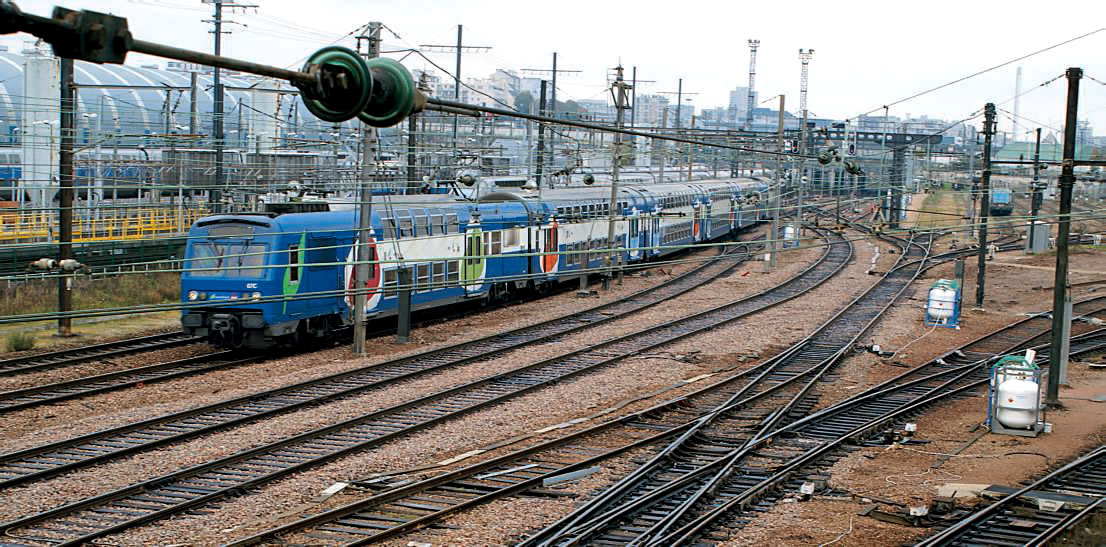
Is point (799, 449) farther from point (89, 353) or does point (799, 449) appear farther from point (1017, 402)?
point (89, 353)

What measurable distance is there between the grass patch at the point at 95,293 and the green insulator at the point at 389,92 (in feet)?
72.4

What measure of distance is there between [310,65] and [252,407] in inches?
466

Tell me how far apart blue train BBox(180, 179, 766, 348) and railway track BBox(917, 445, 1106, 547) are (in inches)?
214

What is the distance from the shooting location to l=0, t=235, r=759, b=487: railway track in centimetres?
Answer: 1343

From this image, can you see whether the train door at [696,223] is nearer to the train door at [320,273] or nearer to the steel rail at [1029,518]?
the train door at [320,273]

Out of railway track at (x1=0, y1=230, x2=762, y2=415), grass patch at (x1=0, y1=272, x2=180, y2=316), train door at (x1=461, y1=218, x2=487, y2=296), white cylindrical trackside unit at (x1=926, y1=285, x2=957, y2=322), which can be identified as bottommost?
railway track at (x1=0, y1=230, x2=762, y2=415)

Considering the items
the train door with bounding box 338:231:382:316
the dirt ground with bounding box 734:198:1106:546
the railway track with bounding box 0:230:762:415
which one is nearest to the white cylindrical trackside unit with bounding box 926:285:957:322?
the dirt ground with bounding box 734:198:1106:546

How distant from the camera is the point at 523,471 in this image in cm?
1380

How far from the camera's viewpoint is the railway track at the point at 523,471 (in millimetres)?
11164

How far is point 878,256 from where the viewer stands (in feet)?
160

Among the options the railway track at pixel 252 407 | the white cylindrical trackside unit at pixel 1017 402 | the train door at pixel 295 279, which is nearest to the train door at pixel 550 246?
the railway track at pixel 252 407

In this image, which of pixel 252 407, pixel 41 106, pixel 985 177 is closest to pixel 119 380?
pixel 252 407

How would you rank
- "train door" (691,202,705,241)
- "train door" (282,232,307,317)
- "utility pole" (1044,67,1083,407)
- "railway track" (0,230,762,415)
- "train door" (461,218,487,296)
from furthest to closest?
"train door" (691,202,705,241)
"train door" (461,218,487,296)
"train door" (282,232,307,317)
"utility pole" (1044,67,1083,407)
"railway track" (0,230,762,415)

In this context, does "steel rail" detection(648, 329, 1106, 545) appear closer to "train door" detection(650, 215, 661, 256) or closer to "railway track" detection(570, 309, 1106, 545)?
"railway track" detection(570, 309, 1106, 545)
